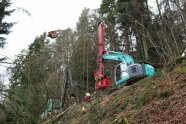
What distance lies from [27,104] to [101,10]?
1172 inches

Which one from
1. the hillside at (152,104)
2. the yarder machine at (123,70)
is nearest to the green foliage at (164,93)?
the hillside at (152,104)

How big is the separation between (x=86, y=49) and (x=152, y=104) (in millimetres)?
28190

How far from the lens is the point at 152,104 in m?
11.3

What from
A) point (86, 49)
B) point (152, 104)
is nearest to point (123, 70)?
point (152, 104)

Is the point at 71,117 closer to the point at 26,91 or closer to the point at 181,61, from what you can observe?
the point at 181,61

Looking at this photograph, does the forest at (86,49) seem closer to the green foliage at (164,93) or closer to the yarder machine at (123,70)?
the yarder machine at (123,70)

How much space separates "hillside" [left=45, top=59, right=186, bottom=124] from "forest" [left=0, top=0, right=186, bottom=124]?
4.89 ft

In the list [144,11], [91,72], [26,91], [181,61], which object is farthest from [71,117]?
[91,72]

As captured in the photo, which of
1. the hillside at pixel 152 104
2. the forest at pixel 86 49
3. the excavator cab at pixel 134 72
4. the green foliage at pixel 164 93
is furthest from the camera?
the excavator cab at pixel 134 72

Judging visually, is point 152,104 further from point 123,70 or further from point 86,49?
point 86,49

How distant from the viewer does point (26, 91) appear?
31.7 ft

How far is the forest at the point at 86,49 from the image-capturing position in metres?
8.82

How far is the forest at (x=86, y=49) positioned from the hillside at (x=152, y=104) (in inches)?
58.6

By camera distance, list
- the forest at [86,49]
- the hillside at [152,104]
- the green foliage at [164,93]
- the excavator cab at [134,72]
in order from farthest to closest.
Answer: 1. the excavator cab at [134,72]
2. the green foliage at [164,93]
3. the hillside at [152,104]
4. the forest at [86,49]
